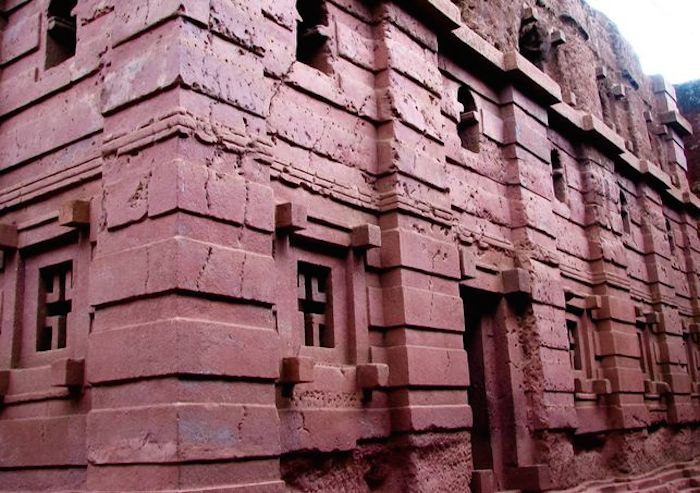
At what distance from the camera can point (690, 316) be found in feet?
50.9

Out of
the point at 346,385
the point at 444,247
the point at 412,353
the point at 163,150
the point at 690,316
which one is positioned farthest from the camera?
the point at 690,316

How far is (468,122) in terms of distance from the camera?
933 cm

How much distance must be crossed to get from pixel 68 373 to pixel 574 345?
7257 millimetres

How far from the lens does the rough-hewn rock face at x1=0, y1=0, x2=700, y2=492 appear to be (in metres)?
5.11

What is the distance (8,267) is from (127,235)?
1854 millimetres

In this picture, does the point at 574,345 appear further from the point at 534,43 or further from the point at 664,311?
the point at 534,43

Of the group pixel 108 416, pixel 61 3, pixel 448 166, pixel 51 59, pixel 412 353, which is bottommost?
pixel 108 416

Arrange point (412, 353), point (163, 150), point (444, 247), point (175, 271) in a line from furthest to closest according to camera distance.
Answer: point (444, 247), point (412, 353), point (163, 150), point (175, 271)

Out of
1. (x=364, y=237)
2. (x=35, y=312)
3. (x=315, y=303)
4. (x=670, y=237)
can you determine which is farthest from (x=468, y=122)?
(x=670, y=237)

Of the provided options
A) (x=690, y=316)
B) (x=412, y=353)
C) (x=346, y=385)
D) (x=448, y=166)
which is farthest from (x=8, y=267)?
(x=690, y=316)

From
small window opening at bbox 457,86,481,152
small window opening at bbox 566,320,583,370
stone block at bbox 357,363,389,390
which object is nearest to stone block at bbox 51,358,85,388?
stone block at bbox 357,363,389,390

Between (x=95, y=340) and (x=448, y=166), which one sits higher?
(x=448, y=166)

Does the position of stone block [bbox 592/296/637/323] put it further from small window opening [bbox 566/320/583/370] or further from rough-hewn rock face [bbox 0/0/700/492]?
rough-hewn rock face [bbox 0/0/700/492]

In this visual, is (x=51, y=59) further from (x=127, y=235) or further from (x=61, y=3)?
(x=127, y=235)
